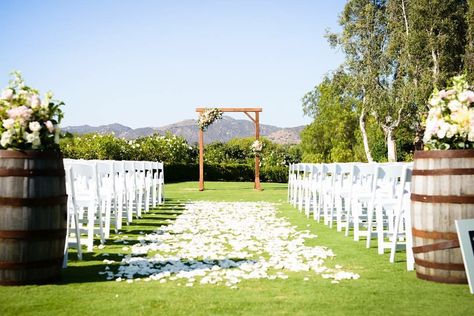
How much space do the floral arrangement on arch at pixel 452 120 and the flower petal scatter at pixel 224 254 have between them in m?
1.47

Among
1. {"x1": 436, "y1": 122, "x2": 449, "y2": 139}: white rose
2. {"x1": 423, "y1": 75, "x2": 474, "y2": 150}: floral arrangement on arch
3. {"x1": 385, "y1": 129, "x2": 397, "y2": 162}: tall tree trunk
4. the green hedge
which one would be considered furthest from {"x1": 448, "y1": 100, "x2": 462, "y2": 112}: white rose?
the green hedge

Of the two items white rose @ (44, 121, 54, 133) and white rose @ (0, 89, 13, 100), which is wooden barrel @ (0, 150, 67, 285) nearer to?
white rose @ (44, 121, 54, 133)

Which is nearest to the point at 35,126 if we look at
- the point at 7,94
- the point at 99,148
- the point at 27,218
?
the point at 7,94

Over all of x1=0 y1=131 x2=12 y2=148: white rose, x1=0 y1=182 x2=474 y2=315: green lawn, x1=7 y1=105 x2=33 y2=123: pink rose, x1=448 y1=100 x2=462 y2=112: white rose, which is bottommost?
x1=0 y1=182 x2=474 y2=315: green lawn

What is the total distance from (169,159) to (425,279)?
2791cm

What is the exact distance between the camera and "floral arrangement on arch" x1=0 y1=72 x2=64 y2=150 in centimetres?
459

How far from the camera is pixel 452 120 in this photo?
15.7 feet

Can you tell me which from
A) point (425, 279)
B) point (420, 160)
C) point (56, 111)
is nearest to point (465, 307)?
point (425, 279)

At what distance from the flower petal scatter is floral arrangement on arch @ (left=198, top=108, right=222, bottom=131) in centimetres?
1150

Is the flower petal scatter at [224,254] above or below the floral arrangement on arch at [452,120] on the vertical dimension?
below

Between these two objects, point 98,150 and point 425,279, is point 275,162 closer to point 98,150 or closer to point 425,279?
point 98,150

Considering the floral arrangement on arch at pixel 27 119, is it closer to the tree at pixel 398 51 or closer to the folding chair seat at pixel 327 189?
the folding chair seat at pixel 327 189

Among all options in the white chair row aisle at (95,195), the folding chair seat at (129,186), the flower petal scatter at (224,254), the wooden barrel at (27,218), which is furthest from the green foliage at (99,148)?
the wooden barrel at (27,218)

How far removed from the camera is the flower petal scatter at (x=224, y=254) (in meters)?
5.04
